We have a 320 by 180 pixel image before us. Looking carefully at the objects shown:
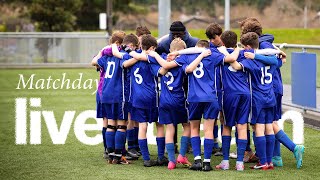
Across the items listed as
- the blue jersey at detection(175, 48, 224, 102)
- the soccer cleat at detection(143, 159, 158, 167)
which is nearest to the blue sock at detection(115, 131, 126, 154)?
the soccer cleat at detection(143, 159, 158, 167)

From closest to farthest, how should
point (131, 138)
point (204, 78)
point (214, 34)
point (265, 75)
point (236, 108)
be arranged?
1. point (204, 78)
2. point (236, 108)
3. point (265, 75)
4. point (214, 34)
5. point (131, 138)

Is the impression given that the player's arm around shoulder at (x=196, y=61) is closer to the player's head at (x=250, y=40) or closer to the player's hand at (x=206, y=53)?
the player's hand at (x=206, y=53)

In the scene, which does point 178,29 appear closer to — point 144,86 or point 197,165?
point 144,86

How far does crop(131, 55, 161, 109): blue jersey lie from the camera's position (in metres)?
11.7

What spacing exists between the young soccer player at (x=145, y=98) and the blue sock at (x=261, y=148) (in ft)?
4.03

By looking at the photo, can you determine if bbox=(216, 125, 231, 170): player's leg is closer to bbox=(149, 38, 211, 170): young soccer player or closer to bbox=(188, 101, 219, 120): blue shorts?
bbox=(188, 101, 219, 120): blue shorts

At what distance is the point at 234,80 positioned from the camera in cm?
1118

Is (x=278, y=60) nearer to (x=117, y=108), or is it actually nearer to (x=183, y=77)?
(x=183, y=77)

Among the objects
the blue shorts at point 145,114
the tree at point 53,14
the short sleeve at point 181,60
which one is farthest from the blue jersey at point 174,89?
the tree at point 53,14

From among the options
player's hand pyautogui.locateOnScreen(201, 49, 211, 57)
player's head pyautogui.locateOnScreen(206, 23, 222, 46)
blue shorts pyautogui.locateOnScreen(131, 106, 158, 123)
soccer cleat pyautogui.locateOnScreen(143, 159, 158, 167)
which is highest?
player's head pyautogui.locateOnScreen(206, 23, 222, 46)

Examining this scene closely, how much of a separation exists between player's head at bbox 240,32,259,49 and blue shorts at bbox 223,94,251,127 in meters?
0.61

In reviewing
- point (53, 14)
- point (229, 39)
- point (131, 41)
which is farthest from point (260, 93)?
point (53, 14)

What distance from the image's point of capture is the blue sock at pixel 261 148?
11.3m

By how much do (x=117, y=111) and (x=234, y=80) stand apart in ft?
5.72
